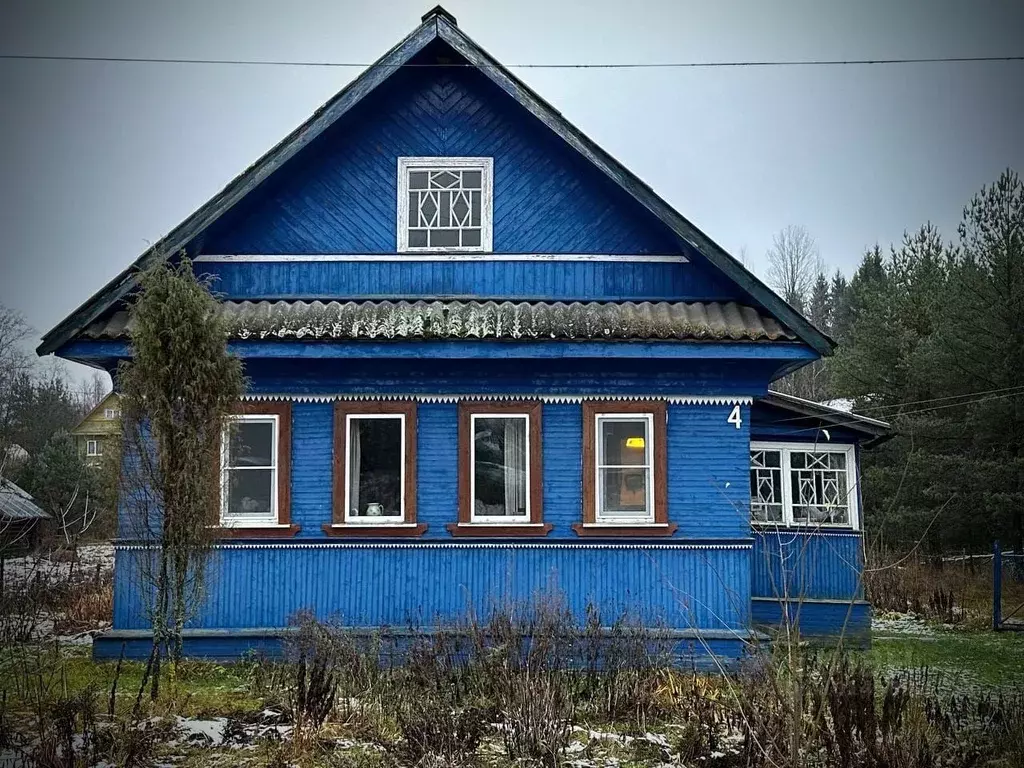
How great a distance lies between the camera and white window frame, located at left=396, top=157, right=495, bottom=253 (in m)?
12.5

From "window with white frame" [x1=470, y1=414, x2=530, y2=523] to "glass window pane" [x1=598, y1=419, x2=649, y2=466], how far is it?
101cm

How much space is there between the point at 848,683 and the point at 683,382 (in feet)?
17.5

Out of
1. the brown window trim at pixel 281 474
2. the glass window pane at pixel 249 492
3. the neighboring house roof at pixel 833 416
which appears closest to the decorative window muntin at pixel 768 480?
the neighboring house roof at pixel 833 416

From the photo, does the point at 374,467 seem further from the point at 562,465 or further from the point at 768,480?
the point at 768,480

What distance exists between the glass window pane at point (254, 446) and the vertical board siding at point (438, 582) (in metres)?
1.36

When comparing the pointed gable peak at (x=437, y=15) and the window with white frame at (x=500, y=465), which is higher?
the pointed gable peak at (x=437, y=15)

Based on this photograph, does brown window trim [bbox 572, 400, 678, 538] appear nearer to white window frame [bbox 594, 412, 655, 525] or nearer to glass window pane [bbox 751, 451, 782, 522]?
white window frame [bbox 594, 412, 655, 525]

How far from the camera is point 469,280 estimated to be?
1238 centimetres

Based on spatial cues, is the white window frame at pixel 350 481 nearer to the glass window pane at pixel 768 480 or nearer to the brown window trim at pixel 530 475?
the brown window trim at pixel 530 475

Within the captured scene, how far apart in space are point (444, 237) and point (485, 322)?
173cm

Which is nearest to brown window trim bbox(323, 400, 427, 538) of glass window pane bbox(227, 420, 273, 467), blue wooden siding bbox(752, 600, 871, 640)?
glass window pane bbox(227, 420, 273, 467)

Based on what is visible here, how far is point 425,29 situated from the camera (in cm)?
1186

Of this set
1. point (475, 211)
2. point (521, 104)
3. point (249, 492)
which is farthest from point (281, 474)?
point (521, 104)

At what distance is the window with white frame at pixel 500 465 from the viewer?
1205 centimetres
